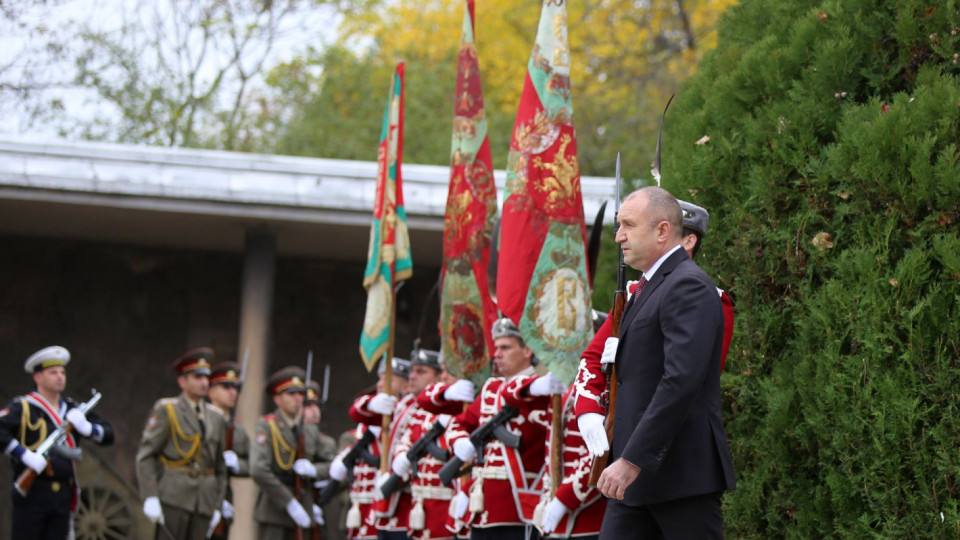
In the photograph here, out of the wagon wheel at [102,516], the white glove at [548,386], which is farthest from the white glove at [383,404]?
the wagon wheel at [102,516]

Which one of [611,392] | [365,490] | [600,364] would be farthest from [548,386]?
[365,490]

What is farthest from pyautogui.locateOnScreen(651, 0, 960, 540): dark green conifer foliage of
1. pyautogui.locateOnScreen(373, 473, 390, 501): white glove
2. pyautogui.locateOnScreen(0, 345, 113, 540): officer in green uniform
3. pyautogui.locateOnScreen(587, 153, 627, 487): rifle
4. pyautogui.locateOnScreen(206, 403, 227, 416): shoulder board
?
pyautogui.locateOnScreen(206, 403, 227, 416): shoulder board

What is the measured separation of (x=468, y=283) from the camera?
22.8ft

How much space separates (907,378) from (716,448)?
2.71 feet

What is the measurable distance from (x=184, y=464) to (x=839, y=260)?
5.95 meters

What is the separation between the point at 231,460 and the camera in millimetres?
9562

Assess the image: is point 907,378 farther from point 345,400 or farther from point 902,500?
point 345,400

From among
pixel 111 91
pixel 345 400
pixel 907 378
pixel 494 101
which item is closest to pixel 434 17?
pixel 494 101

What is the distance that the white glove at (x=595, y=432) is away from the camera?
12.6ft

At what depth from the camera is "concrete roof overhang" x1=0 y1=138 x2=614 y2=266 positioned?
412 inches

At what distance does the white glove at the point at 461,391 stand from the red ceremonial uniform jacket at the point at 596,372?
251 cm

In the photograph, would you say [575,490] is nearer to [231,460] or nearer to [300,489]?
[231,460]

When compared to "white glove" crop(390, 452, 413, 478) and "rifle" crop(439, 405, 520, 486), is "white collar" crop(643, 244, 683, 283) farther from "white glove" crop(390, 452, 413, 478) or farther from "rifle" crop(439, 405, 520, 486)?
"white glove" crop(390, 452, 413, 478)

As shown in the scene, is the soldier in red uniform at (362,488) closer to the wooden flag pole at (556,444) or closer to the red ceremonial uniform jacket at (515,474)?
the red ceremonial uniform jacket at (515,474)
